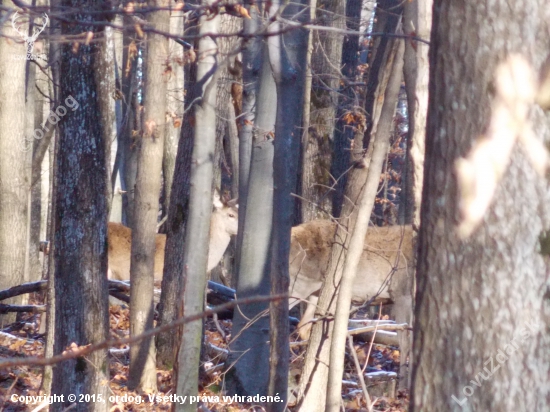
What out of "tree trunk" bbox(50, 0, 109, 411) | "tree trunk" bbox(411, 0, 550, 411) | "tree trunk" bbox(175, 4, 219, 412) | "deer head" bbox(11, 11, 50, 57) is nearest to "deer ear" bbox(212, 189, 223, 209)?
"deer head" bbox(11, 11, 50, 57)

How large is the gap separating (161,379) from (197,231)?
444cm

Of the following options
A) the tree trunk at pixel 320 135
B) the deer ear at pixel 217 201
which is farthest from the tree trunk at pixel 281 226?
the tree trunk at pixel 320 135

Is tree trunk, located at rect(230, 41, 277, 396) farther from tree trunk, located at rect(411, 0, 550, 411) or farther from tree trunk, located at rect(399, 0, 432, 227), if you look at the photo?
tree trunk, located at rect(411, 0, 550, 411)

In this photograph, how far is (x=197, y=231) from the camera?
4.59 metres

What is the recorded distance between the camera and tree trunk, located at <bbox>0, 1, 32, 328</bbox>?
10.7 meters

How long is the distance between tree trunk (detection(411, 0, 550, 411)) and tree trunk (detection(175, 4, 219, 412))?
2227 mm

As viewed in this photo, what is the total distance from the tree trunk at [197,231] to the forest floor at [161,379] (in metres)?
1.23

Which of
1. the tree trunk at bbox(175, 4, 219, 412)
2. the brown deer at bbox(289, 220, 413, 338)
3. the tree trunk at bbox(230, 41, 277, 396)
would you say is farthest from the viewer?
the brown deer at bbox(289, 220, 413, 338)

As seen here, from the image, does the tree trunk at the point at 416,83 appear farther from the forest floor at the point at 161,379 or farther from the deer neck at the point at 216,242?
the deer neck at the point at 216,242

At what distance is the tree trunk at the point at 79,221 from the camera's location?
5.72 metres

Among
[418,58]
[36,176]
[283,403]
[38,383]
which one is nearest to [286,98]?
[418,58]

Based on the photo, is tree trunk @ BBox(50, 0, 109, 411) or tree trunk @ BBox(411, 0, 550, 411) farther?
tree trunk @ BBox(50, 0, 109, 411)

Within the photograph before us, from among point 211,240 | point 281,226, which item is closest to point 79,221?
point 281,226

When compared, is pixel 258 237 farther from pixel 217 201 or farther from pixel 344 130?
pixel 344 130
